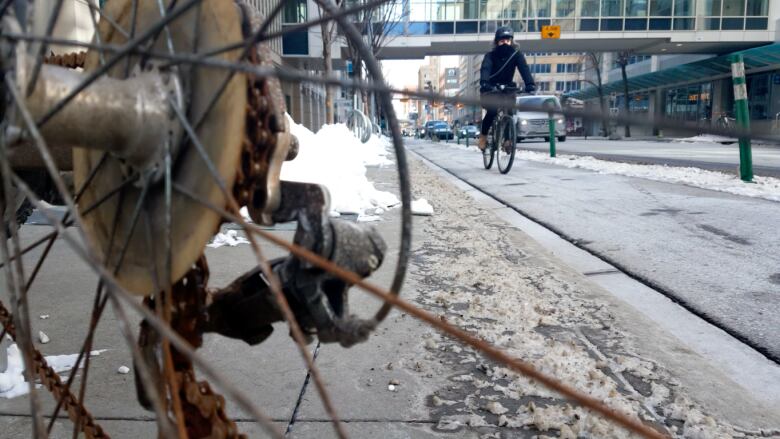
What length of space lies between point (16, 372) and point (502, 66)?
8074mm

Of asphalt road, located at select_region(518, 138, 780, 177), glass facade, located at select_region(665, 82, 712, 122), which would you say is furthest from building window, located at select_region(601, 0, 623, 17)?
asphalt road, located at select_region(518, 138, 780, 177)

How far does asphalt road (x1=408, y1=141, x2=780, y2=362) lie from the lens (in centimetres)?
286

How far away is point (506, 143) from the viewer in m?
9.69

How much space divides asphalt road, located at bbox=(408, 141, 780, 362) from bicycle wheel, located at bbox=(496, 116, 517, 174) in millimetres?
1306

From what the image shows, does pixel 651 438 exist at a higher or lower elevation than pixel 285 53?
lower

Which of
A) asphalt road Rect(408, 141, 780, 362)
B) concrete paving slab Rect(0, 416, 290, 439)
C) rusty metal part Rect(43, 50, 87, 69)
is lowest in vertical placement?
concrete paving slab Rect(0, 416, 290, 439)

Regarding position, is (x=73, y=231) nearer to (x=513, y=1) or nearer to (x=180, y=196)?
(x=180, y=196)

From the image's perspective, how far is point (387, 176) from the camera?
997cm

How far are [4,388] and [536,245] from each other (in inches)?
123

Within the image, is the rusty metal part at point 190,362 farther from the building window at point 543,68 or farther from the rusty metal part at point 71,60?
the building window at point 543,68

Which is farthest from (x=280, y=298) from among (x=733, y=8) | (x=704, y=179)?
(x=733, y=8)

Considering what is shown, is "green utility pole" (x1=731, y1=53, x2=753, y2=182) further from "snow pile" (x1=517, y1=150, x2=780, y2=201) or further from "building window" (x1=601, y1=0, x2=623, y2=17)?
"building window" (x1=601, y1=0, x2=623, y2=17)

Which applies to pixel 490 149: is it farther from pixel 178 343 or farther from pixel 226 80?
pixel 178 343

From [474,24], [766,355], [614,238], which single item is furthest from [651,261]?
[474,24]
